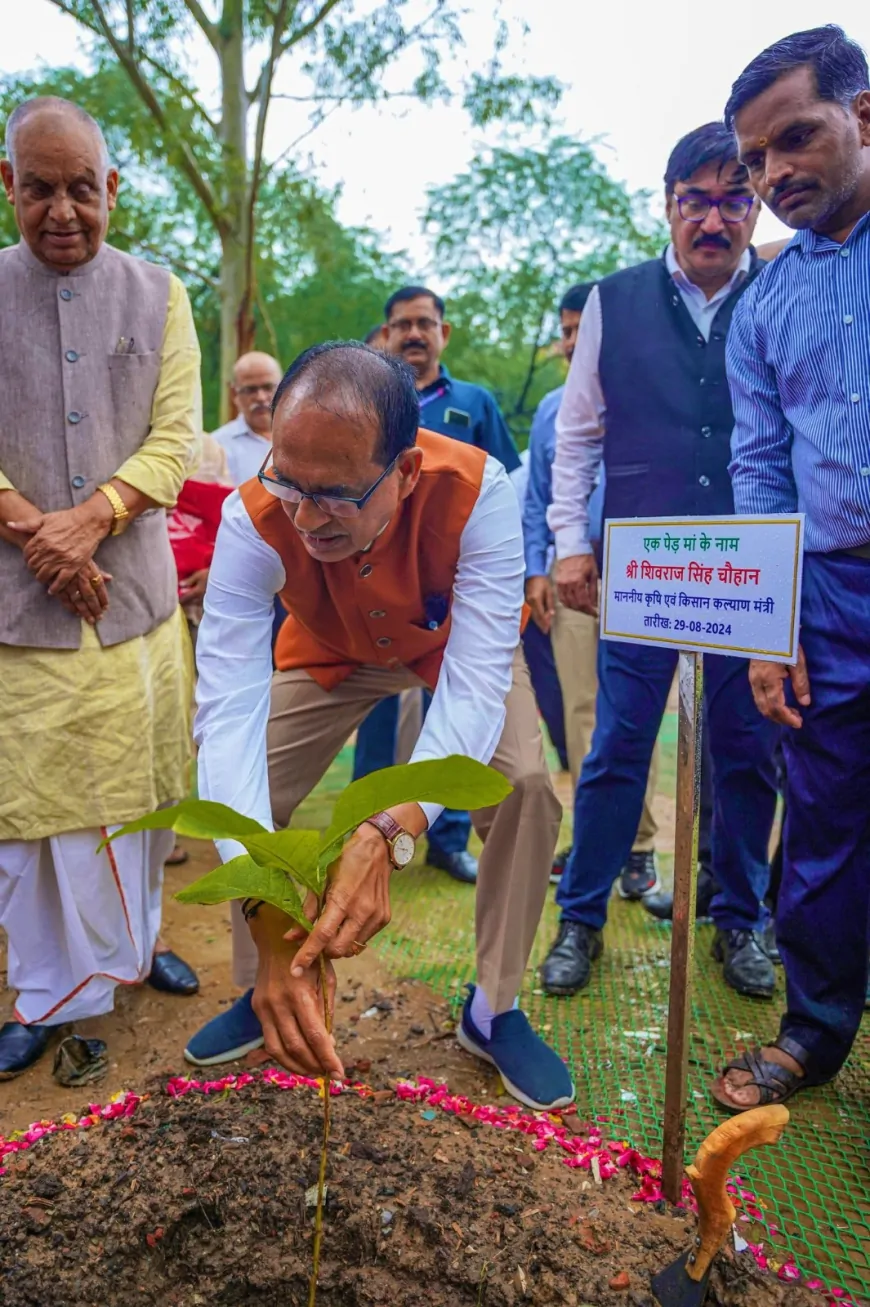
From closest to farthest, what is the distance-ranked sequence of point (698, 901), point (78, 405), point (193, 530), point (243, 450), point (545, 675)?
point (78, 405) < point (698, 901) < point (193, 530) < point (243, 450) < point (545, 675)

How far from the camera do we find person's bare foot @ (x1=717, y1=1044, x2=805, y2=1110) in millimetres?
1907

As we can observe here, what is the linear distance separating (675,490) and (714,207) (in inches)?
29.3

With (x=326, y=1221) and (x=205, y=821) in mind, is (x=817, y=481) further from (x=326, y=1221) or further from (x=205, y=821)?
(x=326, y=1221)

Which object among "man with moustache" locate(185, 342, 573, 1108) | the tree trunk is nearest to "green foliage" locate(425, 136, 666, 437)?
the tree trunk

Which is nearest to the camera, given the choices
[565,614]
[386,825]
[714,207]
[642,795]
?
[386,825]

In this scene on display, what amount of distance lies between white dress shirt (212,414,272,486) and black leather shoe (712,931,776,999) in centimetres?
267

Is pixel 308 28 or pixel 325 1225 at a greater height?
pixel 308 28

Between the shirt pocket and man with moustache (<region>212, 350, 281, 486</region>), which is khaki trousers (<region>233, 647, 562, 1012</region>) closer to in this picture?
the shirt pocket

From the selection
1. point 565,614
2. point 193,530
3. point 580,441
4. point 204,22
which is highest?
point 204,22

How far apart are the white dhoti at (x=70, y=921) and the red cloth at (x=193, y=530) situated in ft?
4.23

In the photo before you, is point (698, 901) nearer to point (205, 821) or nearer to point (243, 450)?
point (205, 821)

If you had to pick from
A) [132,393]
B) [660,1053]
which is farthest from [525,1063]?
[132,393]

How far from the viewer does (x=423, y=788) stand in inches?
44.8

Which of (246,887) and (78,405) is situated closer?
(246,887)
